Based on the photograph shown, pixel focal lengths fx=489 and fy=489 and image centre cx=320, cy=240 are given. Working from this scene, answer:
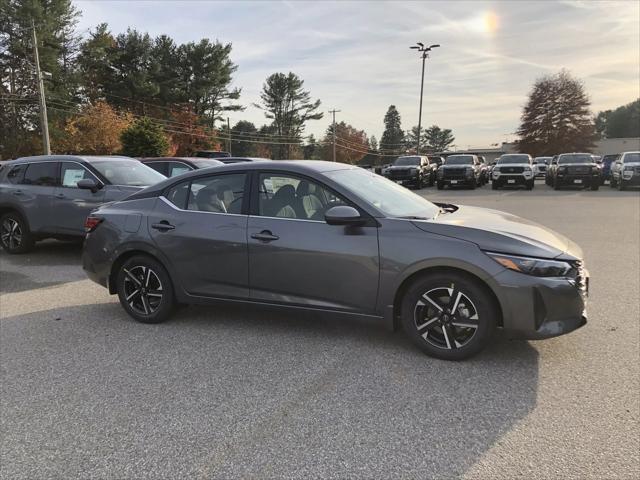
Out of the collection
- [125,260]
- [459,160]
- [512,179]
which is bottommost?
[125,260]

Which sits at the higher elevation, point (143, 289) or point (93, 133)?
point (93, 133)

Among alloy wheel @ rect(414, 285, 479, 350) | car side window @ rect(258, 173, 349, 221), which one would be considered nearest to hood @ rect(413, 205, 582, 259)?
alloy wheel @ rect(414, 285, 479, 350)

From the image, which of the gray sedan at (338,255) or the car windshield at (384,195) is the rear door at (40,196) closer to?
the gray sedan at (338,255)

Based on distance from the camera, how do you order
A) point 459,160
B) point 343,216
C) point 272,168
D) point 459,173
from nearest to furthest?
1. point 343,216
2. point 272,168
3. point 459,173
4. point 459,160

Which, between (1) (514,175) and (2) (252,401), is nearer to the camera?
(2) (252,401)

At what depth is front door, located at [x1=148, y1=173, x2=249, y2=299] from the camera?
4.43 metres

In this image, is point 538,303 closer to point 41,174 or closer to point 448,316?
point 448,316

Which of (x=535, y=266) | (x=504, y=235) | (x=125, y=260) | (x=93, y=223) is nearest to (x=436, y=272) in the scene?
(x=504, y=235)

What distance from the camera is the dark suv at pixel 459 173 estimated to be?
2519cm

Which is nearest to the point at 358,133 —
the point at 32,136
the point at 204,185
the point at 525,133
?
the point at 525,133

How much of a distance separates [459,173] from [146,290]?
2254 cm

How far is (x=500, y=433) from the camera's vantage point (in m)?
2.87

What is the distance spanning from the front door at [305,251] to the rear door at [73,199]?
4671 mm

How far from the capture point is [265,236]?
14.0 ft
